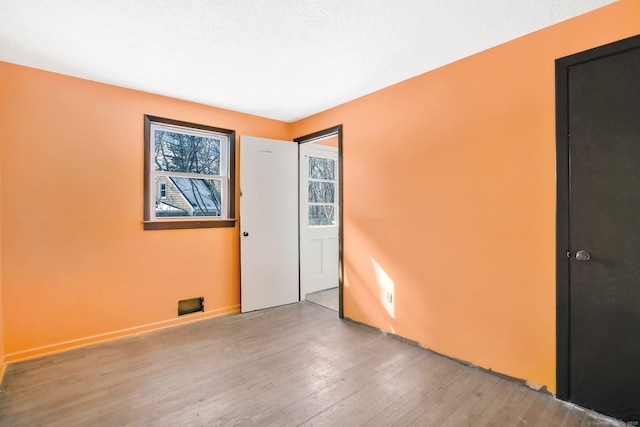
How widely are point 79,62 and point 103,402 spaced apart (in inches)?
106

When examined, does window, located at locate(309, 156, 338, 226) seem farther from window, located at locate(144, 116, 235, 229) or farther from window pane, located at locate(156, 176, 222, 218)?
window pane, located at locate(156, 176, 222, 218)

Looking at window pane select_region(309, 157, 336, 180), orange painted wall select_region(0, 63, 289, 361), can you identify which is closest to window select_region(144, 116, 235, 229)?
orange painted wall select_region(0, 63, 289, 361)

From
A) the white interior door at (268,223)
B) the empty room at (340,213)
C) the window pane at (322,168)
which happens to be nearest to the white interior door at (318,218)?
the window pane at (322,168)

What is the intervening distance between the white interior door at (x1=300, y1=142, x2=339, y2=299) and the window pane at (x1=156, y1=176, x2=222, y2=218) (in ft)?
3.89

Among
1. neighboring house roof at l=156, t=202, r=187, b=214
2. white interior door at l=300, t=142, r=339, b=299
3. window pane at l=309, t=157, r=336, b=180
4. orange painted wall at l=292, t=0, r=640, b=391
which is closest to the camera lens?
orange painted wall at l=292, t=0, r=640, b=391

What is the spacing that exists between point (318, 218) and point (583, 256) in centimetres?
318

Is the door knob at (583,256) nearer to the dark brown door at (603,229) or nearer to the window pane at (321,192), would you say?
the dark brown door at (603,229)

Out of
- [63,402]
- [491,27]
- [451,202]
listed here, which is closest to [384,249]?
[451,202]

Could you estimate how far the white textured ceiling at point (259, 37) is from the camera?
1.80m

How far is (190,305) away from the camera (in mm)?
3379

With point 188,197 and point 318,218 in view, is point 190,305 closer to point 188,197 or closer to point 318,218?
point 188,197

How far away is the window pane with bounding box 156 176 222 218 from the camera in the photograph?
10.7 feet

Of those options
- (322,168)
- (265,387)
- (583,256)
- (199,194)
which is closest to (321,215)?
(322,168)

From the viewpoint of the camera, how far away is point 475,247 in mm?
2336
